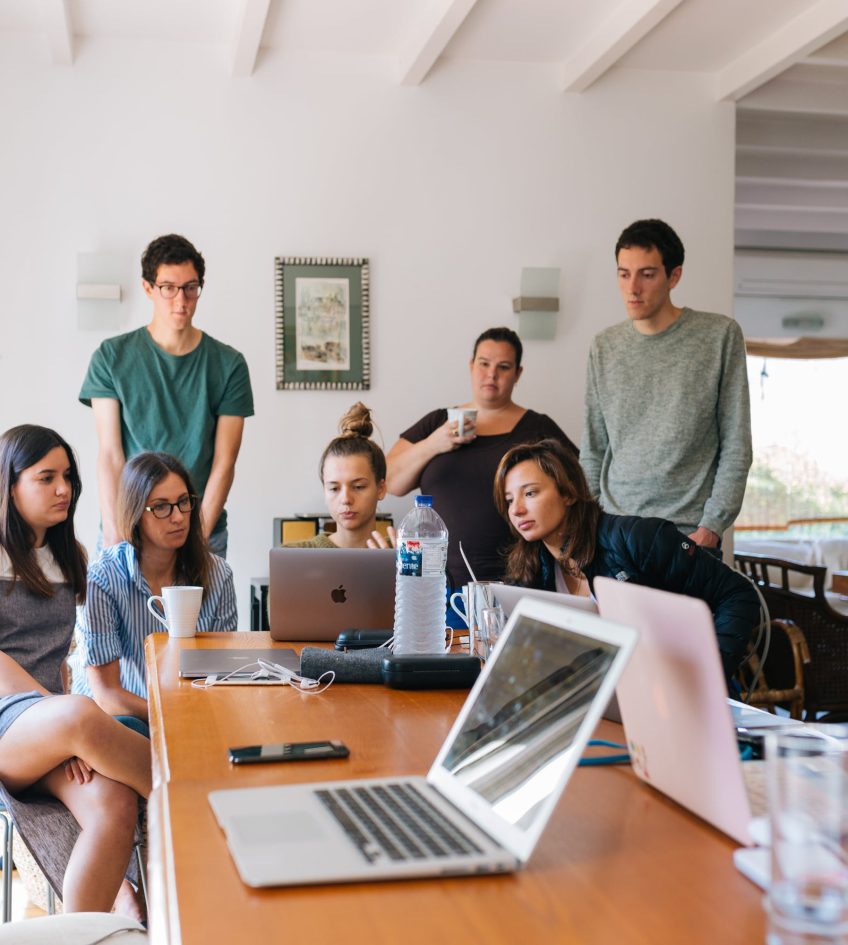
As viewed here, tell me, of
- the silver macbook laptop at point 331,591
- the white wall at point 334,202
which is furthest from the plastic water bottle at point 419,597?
the white wall at point 334,202

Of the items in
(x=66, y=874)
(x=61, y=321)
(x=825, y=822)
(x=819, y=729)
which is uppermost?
(x=61, y=321)

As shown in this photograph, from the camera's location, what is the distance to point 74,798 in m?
2.07

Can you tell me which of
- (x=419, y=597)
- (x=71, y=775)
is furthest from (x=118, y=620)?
(x=419, y=597)

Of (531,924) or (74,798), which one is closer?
(531,924)

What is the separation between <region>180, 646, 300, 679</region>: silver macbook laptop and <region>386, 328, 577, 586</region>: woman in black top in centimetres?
158

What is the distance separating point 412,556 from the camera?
1.95 metres

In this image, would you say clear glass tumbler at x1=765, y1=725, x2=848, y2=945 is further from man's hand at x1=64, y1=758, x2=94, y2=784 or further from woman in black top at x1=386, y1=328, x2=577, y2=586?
woman in black top at x1=386, y1=328, x2=577, y2=586

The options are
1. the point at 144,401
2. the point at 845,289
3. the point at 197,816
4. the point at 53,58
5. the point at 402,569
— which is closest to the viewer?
the point at 197,816

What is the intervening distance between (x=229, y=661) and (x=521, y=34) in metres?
3.29

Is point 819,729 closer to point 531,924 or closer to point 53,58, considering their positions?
point 531,924

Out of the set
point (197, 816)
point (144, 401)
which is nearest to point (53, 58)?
point (144, 401)

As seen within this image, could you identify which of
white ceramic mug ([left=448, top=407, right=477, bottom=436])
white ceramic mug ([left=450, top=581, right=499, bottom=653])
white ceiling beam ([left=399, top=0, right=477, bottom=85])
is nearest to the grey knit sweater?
white ceramic mug ([left=448, top=407, right=477, bottom=436])

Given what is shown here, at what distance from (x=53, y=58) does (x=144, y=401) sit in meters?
1.46

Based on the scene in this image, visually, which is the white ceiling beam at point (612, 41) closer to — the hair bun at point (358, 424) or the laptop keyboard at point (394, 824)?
the hair bun at point (358, 424)
